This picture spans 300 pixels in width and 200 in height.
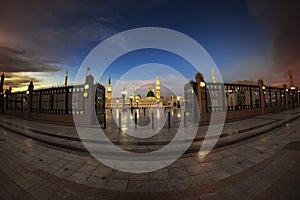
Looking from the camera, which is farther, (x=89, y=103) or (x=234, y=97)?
(x=234, y=97)

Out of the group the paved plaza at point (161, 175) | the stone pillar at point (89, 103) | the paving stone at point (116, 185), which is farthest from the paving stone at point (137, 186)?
the stone pillar at point (89, 103)

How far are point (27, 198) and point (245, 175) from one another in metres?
5.34

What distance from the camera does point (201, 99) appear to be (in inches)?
410

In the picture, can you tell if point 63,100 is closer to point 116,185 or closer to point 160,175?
point 116,185

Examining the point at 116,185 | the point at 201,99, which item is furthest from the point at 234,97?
the point at 116,185

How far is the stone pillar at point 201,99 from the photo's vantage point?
1026 cm

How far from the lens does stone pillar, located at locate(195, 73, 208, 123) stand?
10.3 m

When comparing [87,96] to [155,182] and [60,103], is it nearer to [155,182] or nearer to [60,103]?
[60,103]

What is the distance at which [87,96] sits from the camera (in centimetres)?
1003

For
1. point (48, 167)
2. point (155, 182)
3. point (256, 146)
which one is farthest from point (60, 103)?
point (256, 146)

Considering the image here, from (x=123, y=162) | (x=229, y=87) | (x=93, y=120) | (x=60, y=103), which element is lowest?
(x=123, y=162)

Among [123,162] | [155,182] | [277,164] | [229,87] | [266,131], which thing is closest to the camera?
[155,182]

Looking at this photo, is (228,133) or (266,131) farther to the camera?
(266,131)

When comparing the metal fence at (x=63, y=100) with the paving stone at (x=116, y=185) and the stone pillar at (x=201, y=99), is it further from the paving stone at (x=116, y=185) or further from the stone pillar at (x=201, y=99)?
the stone pillar at (x=201, y=99)
